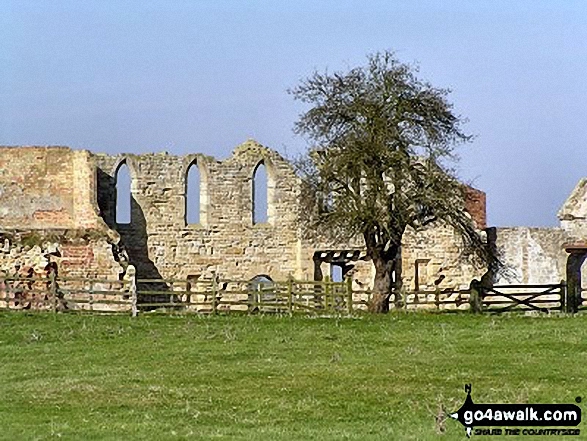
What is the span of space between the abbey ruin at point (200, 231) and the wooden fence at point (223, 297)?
749 millimetres

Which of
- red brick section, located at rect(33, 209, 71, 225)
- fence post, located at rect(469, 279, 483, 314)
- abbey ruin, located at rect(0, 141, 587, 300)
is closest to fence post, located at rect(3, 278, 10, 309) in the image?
abbey ruin, located at rect(0, 141, 587, 300)

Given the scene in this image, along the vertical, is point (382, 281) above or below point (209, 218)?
below

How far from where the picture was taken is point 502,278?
49.5 m

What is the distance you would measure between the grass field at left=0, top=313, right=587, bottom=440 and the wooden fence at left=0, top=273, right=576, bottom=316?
2411 mm

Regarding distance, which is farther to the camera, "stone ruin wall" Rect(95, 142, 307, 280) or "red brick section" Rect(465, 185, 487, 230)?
"red brick section" Rect(465, 185, 487, 230)

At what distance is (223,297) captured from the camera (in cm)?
4653

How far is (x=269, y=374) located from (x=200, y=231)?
72.9 feet

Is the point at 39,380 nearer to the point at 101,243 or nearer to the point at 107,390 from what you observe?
the point at 107,390

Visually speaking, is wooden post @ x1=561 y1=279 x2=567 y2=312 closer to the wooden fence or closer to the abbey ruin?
the wooden fence

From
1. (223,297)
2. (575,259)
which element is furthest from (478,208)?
(223,297)

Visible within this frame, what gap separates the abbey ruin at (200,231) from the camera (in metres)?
44.1

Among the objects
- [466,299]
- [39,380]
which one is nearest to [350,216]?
[466,299]

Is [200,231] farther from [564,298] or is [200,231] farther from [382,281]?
[564,298]

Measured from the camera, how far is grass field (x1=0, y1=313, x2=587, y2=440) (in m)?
20.2
